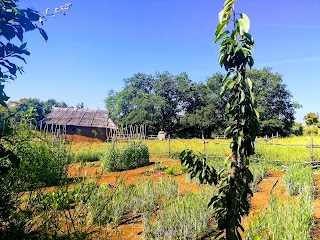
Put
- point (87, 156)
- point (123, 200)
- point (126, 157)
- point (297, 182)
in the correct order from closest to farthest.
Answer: point (123, 200), point (297, 182), point (126, 157), point (87, 156)

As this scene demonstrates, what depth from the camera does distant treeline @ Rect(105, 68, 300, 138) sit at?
38906 mm

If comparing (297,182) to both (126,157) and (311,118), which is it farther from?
(311,118)

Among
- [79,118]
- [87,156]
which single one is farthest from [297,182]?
[79,118]

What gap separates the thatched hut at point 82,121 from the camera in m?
28.5

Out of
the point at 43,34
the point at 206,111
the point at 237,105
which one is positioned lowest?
the point at 237,105

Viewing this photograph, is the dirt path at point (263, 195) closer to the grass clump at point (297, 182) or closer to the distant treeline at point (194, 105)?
the grass clump at point (297, 182)

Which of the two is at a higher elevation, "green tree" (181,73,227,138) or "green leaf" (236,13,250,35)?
"green tree" (181,73,227,138)

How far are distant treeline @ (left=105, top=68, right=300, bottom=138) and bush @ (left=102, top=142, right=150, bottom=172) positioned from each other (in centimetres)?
2695

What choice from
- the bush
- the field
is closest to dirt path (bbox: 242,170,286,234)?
the field

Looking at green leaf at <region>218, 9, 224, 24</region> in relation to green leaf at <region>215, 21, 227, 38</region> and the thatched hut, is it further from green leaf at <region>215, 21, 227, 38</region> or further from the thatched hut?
the thatched hut

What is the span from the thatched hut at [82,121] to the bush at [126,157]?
16191 millimetres

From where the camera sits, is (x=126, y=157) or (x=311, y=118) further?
(x=311, y=118)

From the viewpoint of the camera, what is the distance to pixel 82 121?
29.1 metres

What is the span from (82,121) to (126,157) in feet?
63.7
